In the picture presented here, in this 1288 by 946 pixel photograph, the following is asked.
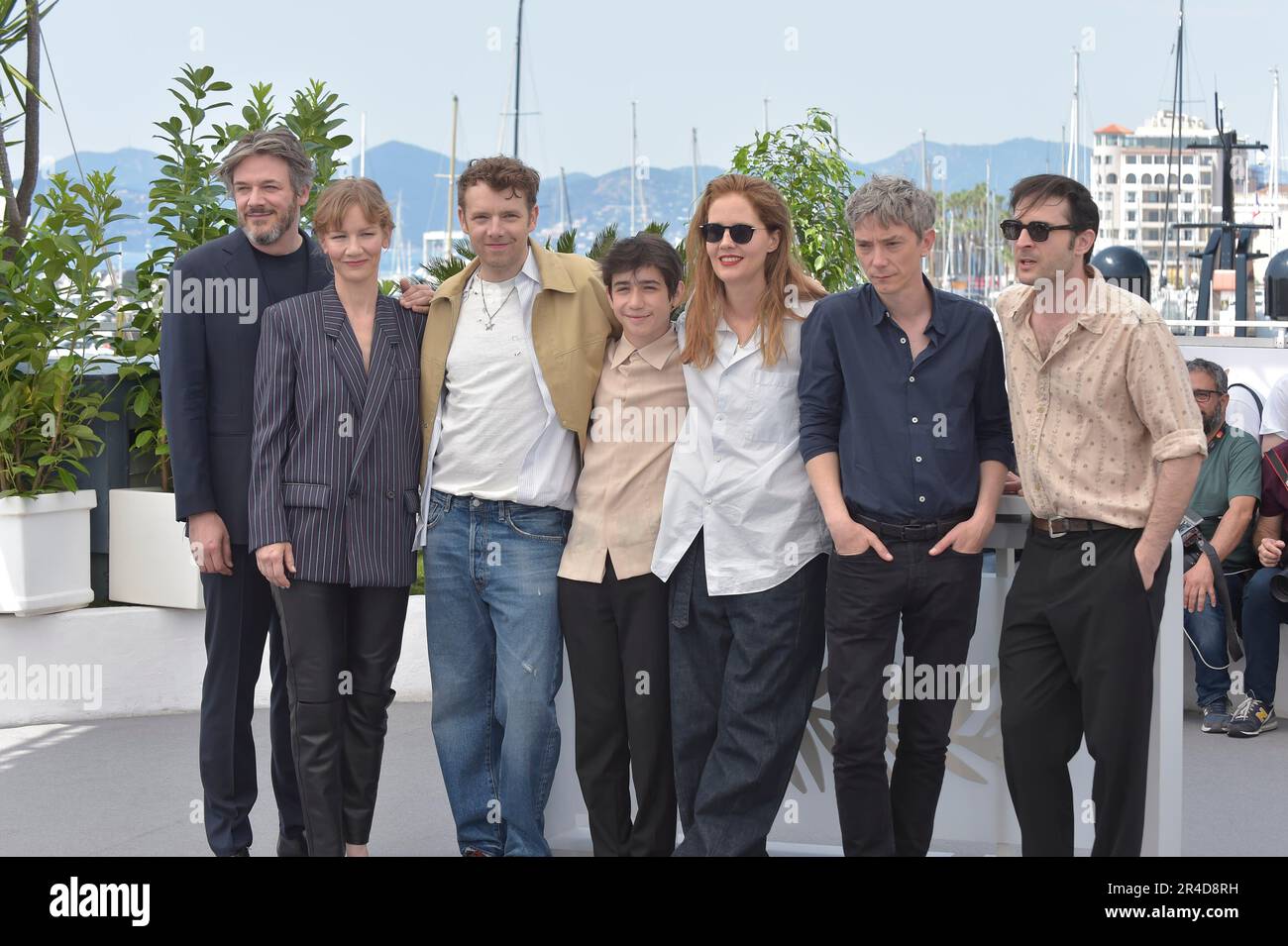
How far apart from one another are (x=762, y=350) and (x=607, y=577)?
77cm

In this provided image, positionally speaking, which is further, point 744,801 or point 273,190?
point 273,190


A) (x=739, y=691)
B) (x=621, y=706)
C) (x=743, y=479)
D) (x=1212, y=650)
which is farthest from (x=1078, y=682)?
(x=1212, y=650)

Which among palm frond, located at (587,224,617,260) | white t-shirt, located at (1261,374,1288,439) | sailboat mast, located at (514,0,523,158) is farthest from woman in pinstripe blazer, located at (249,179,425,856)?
sailboat mast, located at (514,0,523,158)

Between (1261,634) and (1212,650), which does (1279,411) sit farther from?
(1212,650)

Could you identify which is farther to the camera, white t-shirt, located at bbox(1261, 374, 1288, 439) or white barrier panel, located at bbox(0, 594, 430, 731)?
white t-shirt, located at bbox(1261, 374, 1288, 439)

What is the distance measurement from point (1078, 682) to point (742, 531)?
3.10 feet

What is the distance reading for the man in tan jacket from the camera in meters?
4.19

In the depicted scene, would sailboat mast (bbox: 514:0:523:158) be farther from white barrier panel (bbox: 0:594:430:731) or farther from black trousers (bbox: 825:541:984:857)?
black trousers (bbox: 825:541:984:857)

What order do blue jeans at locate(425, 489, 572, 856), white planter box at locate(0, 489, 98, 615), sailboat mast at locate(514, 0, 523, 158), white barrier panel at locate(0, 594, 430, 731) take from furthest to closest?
1. sailboat mast at locate(514, 0, 523, 158)
2. white barrier panel at locate(0, 594, 430, 731)
3. white planter box at locate(0, 489, 98, 615)
4. blue jeans at locate(425, 489, 572, 856)

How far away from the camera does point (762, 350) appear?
3.98 meters

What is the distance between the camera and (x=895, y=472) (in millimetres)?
3807
